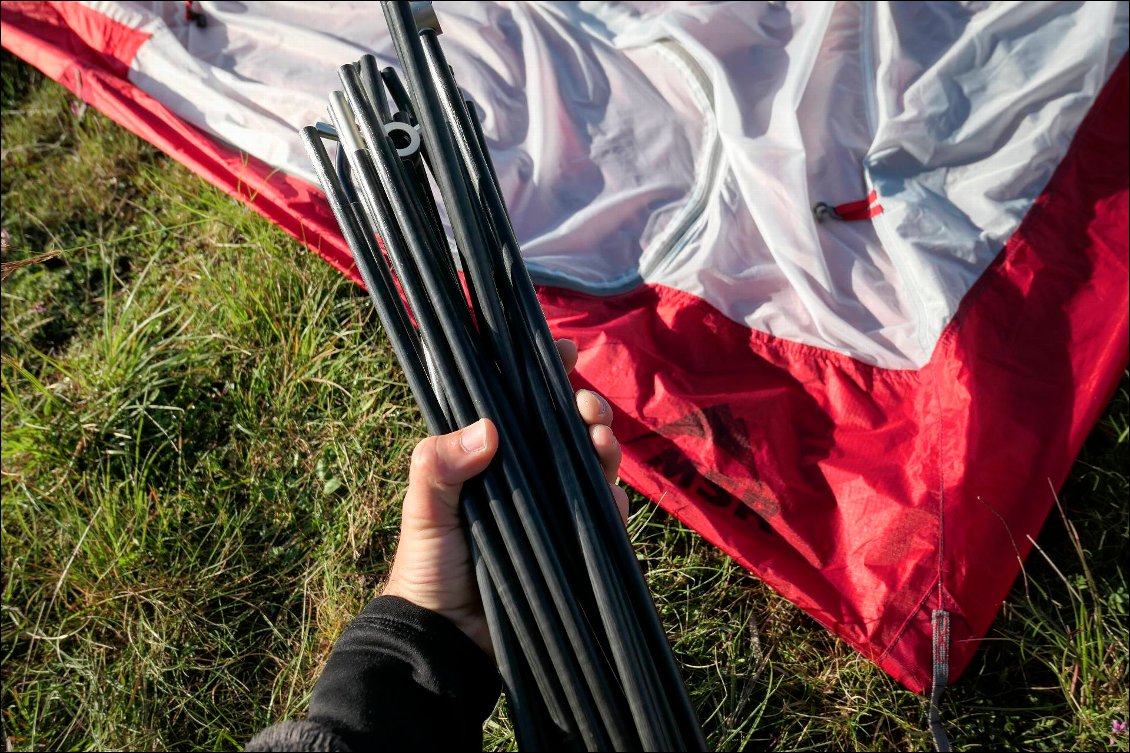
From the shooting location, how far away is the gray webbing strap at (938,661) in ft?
4.82

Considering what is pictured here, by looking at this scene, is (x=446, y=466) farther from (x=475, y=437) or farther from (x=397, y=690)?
(x=397, y=690)

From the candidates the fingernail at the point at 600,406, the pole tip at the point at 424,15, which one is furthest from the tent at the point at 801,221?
the pole tip at the point at 424,15

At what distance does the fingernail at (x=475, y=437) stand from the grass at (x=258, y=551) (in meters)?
0.80

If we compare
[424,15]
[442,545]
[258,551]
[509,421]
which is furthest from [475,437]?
[258,551]

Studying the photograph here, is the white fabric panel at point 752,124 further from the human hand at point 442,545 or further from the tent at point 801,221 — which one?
the human hand at point 442,545

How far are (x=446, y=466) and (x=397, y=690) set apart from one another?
28 centimetres

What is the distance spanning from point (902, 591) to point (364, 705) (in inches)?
40.7

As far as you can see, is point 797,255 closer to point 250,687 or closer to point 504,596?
point 504,596

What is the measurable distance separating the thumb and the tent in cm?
68

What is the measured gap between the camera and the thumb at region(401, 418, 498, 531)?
0.93 meters

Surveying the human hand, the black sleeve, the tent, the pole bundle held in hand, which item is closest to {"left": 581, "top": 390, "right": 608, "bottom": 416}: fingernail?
the human hand

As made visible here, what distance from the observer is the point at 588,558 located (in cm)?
90

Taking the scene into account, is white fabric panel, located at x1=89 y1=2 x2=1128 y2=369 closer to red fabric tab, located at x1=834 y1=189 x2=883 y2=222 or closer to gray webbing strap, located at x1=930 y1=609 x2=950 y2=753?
red fabric tab, located at x1=834 y1=189 x2=883 y2=222

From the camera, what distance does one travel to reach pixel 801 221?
1.84m
